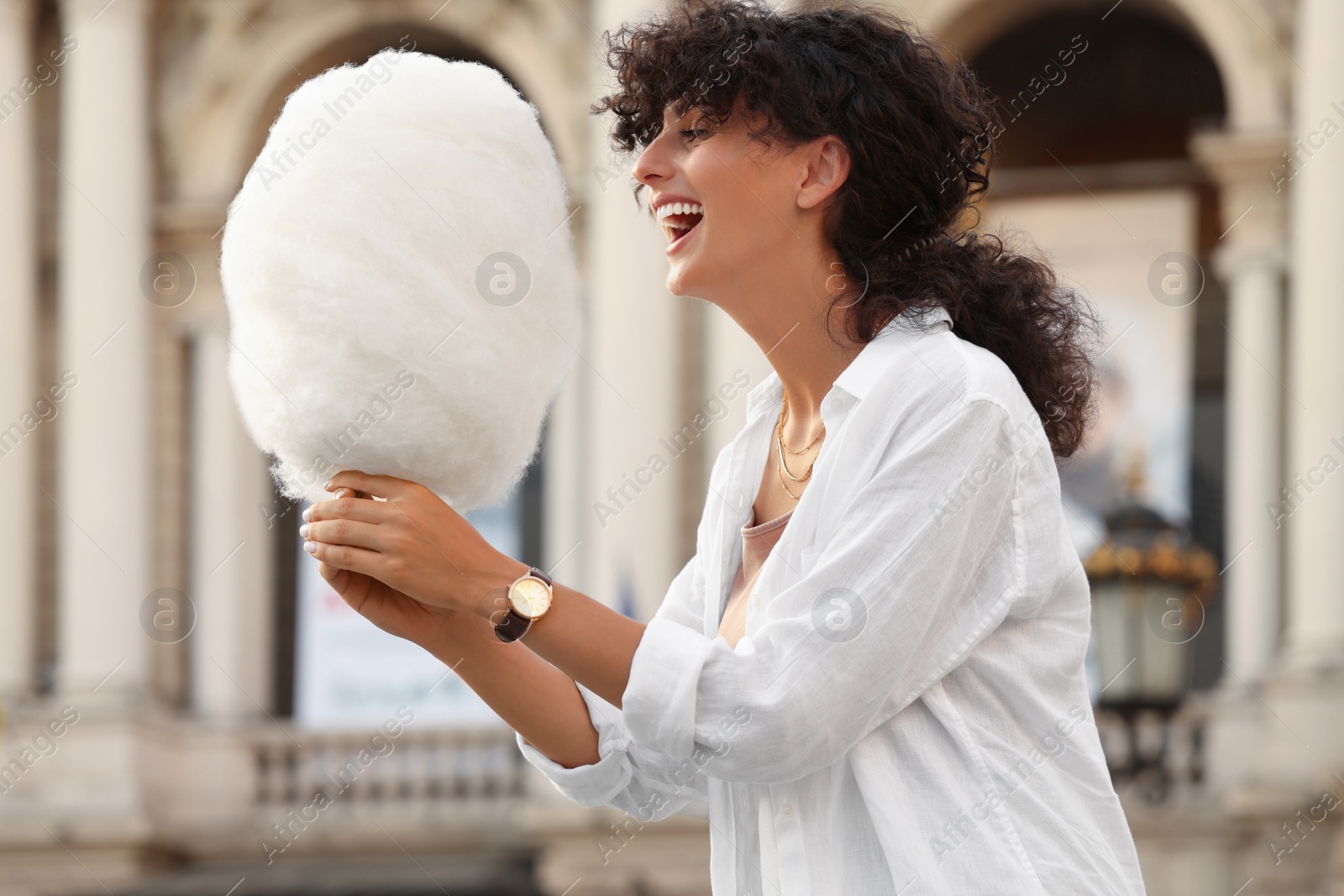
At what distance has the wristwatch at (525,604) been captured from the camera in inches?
74.3

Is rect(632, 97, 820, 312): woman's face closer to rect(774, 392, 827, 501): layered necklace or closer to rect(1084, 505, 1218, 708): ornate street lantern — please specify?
rect(774, 392, 827, 501): layered necklace

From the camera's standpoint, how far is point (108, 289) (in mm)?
14656

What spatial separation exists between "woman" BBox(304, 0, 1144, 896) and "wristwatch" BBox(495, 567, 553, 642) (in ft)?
0.04

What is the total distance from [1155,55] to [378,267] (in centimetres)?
1661

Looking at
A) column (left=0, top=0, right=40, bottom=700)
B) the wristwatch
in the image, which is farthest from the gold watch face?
column (left=0, top=0, right=40, bottom=700)

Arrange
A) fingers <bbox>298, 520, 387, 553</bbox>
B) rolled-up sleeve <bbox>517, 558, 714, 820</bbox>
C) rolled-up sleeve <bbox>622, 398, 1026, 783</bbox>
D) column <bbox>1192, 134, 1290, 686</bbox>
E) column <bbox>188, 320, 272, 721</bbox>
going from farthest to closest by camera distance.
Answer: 1. column <bbox>188, 320, 272, 721</bbox>
2. column <bbox>1192, 134, 1290, 686</bbox>
3. rolled-up sleeve <bbox>517, 558, 714, 820</bbox>
4. fingers <bbox>298, 520, 387, 553</bbox>
5. rolled-up sleeve <bbox>622, 398, 1026, 783</bbox>

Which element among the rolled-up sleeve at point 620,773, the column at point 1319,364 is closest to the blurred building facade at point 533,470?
the column at point 1319,364

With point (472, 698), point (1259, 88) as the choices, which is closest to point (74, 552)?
point (472, 698)

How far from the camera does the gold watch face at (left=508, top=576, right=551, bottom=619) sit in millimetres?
1886

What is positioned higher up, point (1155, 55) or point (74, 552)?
point (1155, 55)

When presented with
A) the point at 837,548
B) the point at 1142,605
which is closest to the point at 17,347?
the point at 1142,605

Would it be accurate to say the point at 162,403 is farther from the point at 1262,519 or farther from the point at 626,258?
the point at 1262,519

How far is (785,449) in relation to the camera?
2332 millimetres

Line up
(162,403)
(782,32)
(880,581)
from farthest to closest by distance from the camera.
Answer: (162,403) < (782,32) < (880,581)
